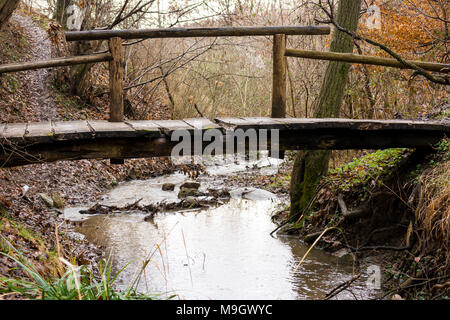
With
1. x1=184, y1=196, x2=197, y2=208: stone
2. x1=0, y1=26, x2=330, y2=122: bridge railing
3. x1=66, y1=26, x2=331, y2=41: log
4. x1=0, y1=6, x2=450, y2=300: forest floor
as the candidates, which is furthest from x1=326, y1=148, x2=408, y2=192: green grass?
x1=184, y1=196, x2=197, y2=208: stone

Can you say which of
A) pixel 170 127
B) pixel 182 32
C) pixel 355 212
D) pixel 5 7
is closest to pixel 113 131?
pixel 170 127

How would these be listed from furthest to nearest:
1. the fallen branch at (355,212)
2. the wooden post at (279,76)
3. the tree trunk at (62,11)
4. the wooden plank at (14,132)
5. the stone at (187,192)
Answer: the tree trunk at (62,11)
the stone at (187,192)
the fallen branch at (355,212)
the wooden post at (279,76)
the wooden plank at (14,132)

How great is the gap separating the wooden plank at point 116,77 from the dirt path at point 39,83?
18.7 ft

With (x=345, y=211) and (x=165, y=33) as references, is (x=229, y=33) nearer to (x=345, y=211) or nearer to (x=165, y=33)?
(x=165, y=33)

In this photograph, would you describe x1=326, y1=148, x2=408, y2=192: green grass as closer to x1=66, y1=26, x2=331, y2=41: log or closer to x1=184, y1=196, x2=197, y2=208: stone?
x1=66, y1=26, x2=331, y2=41: log

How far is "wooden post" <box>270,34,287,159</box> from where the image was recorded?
5.97m

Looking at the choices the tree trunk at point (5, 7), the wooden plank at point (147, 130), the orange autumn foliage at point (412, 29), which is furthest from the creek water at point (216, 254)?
the orange autumn foliage at point (412, 29)

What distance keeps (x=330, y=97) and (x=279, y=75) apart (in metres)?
1.92

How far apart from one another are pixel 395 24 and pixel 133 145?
22.6ft

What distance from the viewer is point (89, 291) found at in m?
3.54

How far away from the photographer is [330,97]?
7.72m

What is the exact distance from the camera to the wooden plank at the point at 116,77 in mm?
5559

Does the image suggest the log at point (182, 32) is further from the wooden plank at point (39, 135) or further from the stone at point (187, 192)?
the stone at point (187, 192)

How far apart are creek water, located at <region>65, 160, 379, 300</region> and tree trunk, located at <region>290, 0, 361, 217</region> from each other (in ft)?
2.63
